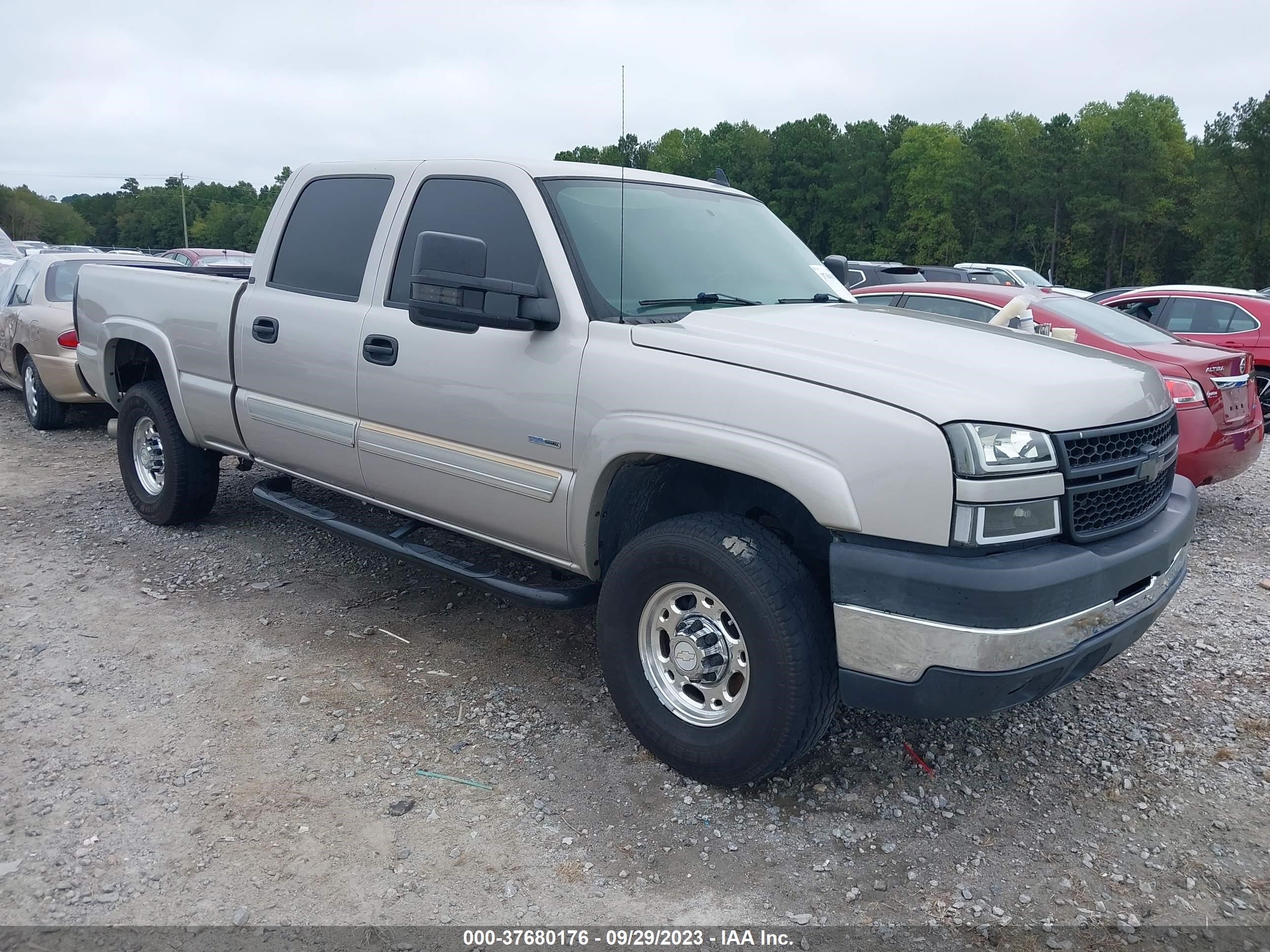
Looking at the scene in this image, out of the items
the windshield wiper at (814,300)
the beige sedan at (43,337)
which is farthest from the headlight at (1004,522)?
the beige sedan at (43,337)

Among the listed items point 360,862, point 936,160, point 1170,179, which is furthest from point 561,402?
point 936,160

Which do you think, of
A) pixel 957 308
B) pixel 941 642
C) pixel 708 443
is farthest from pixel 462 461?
pixel 957 308

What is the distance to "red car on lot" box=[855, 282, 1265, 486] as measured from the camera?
6238 millimetres

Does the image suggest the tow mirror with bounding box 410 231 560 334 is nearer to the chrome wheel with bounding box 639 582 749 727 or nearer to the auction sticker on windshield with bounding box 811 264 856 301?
the chrome wheel with bounding box 639 582 749 727

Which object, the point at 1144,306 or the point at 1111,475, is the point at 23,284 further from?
the point at 1144,306

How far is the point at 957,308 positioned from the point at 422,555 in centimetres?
531

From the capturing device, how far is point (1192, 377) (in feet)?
21.0

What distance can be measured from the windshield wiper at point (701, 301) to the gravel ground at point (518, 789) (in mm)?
1604

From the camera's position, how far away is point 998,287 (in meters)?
8.38

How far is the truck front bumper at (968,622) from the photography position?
2.72 meters

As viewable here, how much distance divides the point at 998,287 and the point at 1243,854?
20.0 ft

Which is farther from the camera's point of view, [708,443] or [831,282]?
[831,282]

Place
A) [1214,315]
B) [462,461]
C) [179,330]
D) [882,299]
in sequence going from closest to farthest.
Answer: [462,461] < [179,330] < [882,299] < [1214,315]

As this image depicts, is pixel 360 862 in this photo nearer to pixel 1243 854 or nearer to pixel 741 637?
pixel 741 637
